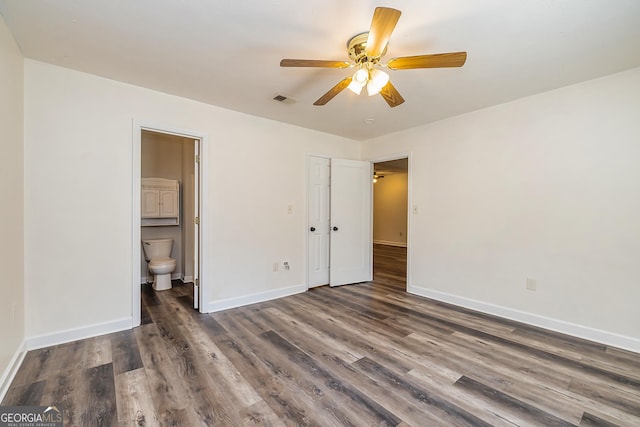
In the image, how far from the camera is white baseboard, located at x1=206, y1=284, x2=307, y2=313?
10.7ft

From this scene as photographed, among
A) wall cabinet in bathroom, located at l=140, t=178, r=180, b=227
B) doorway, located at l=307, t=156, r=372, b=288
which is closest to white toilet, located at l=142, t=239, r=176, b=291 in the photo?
wall cabinet in bathroom, located at l=140, t=178, r=180, b=227

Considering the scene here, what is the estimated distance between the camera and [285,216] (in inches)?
153

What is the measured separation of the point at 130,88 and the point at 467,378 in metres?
3.89

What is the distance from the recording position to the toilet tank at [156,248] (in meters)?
4.28

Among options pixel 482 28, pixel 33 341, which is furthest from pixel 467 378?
pixel 33 341

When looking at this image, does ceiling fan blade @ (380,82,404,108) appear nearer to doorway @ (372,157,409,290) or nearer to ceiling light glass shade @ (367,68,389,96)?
ceiling light glass shade @ (367,68,389,96)

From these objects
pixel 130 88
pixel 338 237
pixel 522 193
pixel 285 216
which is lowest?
pixel 338 237

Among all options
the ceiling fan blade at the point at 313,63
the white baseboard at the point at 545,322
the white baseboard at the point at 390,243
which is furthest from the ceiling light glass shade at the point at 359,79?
the white baseboard at the point at 390,243

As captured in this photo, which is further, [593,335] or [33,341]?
[593,335]

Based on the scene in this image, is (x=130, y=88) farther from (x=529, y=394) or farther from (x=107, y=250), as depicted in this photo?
(x=529, y=394)

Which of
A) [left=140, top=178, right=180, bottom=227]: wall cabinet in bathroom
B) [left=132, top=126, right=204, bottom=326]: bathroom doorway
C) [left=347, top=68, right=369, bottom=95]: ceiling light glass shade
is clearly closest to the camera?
[left=347, top=68, right=369, bottom=95]: ceiling light glass shade

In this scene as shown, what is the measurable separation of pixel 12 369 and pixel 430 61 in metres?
3.51

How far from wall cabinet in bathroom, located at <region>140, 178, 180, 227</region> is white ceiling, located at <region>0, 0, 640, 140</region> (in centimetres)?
200

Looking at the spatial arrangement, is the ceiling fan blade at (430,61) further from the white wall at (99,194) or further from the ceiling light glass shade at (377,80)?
the white wall at (99,194)
